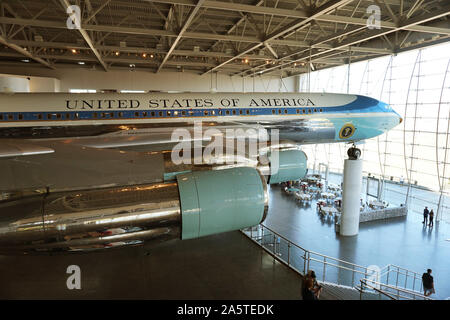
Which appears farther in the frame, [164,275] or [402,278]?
[402,278]

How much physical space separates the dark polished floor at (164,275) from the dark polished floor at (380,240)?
8.49 m

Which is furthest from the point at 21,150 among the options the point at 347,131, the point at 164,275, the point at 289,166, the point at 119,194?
the point at 347,131

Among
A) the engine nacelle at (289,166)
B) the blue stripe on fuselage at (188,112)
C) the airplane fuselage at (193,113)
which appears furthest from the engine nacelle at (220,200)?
the blue stripe on fuselage at (188,112)

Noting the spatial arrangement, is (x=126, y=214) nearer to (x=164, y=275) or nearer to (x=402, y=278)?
(x=164, y=275)

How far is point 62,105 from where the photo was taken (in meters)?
10.3

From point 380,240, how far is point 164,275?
13809 millimetres

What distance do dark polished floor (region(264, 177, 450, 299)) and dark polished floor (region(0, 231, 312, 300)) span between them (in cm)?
849

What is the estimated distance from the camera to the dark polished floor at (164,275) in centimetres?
519

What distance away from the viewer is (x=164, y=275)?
19.0ft

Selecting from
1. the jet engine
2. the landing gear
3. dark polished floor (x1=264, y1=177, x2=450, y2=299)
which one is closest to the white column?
the landing gear

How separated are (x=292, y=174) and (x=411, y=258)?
36.9 feet
